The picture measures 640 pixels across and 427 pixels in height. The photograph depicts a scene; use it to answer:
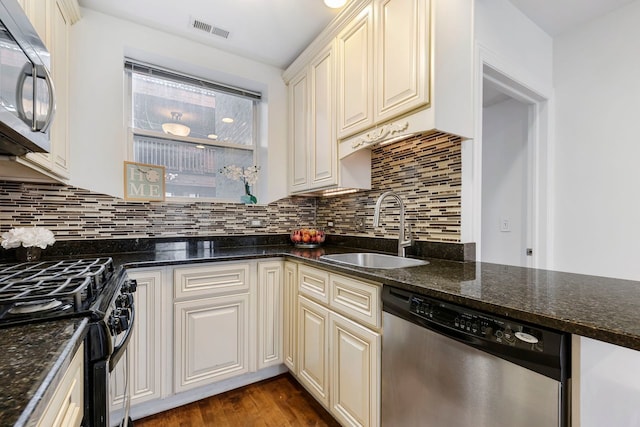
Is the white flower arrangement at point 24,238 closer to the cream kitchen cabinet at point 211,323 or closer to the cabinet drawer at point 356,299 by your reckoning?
the cream kitchen cabinet at point 211,323

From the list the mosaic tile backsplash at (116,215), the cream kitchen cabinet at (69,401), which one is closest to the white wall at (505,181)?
the mosaic tile backsplash at (116,215)

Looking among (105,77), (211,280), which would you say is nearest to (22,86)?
(211,280)

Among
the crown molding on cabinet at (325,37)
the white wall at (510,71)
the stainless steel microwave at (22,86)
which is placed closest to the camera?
the stainless steel microwave at (22,86)

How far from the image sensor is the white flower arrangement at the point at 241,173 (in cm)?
254

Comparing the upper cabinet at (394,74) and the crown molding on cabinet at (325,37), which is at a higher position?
the crown molding on cabinet at (325,37)

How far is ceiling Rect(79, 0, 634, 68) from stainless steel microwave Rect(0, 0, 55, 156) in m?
1.19

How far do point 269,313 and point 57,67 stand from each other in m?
1.92

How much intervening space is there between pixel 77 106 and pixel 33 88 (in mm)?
1234

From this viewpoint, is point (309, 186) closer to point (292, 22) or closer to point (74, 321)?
point (292, 22)

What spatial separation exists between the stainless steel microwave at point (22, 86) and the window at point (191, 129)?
129 centimetres

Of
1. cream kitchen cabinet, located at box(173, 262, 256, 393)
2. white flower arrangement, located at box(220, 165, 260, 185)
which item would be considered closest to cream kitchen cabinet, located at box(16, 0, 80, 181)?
cream kitchen cabinet, located at box(173, 262, 256, 393)

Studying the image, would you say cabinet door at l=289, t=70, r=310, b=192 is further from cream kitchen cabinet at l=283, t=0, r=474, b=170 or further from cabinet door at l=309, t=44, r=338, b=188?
cream kitchen cabinet at l=283, t=0, r=474, b=170

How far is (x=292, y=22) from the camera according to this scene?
6.74 ft

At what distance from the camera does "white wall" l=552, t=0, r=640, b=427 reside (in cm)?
171
